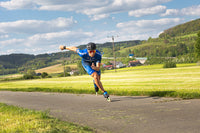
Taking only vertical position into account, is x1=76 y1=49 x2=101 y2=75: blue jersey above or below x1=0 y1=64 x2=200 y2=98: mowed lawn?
above

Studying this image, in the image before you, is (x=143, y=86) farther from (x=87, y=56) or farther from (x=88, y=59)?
(x=87, y=56)

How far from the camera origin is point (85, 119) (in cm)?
570

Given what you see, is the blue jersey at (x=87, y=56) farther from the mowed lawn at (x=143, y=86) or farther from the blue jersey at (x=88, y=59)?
the mowed lawn at (x=143, y=86)

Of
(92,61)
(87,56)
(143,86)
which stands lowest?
(143,86)

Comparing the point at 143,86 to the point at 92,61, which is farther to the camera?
the point at 143,86

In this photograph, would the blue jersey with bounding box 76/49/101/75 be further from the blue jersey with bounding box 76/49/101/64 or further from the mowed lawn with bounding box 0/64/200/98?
the mowed lawn with bounding box 0/64/200/98

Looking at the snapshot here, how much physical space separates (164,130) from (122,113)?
1984 millimetres

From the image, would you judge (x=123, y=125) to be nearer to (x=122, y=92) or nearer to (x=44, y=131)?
(x=44, y=131)

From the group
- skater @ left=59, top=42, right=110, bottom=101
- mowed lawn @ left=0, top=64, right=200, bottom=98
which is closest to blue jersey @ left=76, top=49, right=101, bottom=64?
skater @ left=59, top=42, right=110, bottom=101

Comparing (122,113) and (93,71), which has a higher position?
(93,71)

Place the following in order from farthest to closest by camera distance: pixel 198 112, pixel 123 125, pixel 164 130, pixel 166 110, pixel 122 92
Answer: pixel 122 92, pixel 166 110, pixel 198 112, pixel 123 125, pixel 164 130

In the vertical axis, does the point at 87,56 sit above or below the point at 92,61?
above

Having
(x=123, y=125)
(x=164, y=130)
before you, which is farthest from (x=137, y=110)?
(x=164, y=130)

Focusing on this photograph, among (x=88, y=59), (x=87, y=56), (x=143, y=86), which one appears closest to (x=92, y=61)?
(x=88, y=59)
